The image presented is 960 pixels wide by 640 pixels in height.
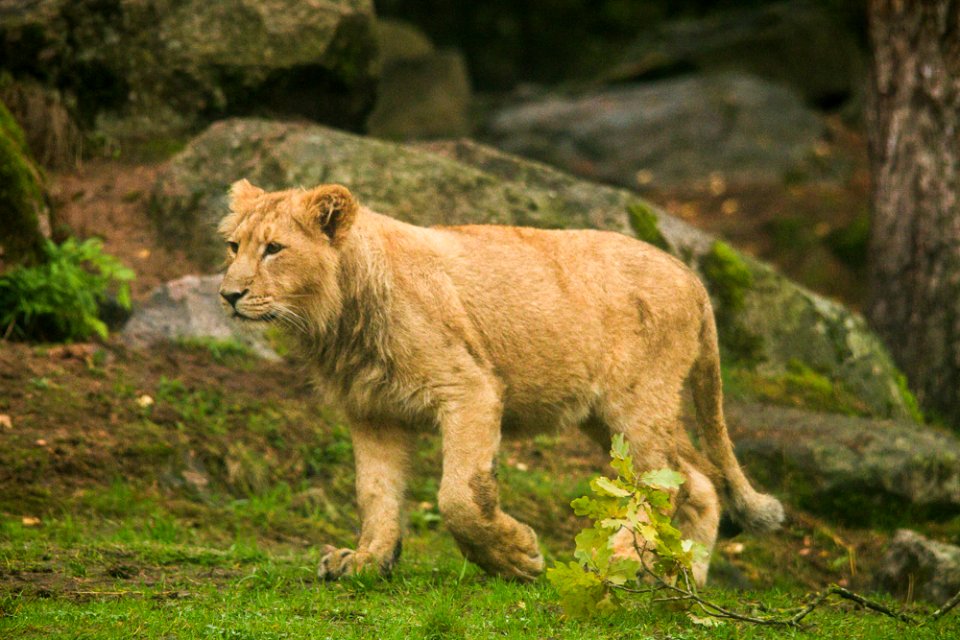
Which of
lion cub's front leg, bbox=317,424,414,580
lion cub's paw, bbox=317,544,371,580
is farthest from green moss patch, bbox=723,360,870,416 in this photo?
lion cub's paw, bbox=317,544,371,580

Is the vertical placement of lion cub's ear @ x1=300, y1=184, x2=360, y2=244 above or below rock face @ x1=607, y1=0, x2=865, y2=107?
below

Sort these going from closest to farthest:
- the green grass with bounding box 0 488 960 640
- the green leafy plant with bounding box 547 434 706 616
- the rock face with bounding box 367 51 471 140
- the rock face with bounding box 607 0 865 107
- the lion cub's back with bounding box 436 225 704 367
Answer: the green leafy plant with bounding box 547 434 706 616 < the green grass with bounding box 0 488 960 640 < the lion cub's back with bounding box 436 225 704 367 < the rock face with bounding box 367 51 471 140 < the rock face with bounding box 607 0 865 107

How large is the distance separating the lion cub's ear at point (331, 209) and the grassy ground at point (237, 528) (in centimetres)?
202

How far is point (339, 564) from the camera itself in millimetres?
6918

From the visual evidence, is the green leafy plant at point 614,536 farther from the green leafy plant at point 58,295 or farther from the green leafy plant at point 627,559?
the green leafy plant at point 58,295

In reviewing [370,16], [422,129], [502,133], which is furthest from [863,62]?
[370,16]

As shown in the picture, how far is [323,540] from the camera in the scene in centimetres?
867

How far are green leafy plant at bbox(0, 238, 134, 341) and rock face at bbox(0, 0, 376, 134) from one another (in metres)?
3.39

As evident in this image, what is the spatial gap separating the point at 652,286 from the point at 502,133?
560 inches

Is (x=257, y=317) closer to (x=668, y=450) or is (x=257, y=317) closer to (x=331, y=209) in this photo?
(x=331, y=209)

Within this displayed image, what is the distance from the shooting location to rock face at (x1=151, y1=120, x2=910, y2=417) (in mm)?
11602

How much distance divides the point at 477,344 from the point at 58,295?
13.4ft

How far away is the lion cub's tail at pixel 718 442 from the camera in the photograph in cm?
812

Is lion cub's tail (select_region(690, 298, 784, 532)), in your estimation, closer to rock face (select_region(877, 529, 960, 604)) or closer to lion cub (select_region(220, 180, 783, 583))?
lion cub (select_region(220, 180, 783, 583))
